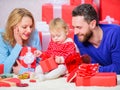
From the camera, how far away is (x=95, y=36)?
2.37m

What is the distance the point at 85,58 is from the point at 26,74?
0.40 meters

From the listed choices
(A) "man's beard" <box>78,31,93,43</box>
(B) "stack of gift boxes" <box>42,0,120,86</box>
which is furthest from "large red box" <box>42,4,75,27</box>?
(A) "man's beard" <box>78,31,93,43</box>

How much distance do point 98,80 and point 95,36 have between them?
25.8 inches

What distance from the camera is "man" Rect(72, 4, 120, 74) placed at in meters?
2.30

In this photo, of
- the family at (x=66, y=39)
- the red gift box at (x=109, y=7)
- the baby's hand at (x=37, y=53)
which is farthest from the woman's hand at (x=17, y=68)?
the red gift box at (x=109, y=7)

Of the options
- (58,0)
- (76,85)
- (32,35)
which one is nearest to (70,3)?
(58,0)

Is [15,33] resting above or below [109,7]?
below

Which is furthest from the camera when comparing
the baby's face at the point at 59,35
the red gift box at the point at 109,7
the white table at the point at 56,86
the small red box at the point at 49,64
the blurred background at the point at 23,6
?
the blurred background at the point at 23,6

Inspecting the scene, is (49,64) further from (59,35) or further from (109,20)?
(109,20)

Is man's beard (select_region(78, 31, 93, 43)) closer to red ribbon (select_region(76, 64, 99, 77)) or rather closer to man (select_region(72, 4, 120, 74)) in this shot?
man (select_region(72, 4, 120, 74))

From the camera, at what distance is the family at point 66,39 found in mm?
2207

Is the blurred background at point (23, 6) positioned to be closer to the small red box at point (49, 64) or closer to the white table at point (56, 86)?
the small red box at point (49, 64)

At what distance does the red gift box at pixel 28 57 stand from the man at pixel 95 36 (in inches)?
13.1

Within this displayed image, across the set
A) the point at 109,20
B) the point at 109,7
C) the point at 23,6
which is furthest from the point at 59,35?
the point at 23,6
